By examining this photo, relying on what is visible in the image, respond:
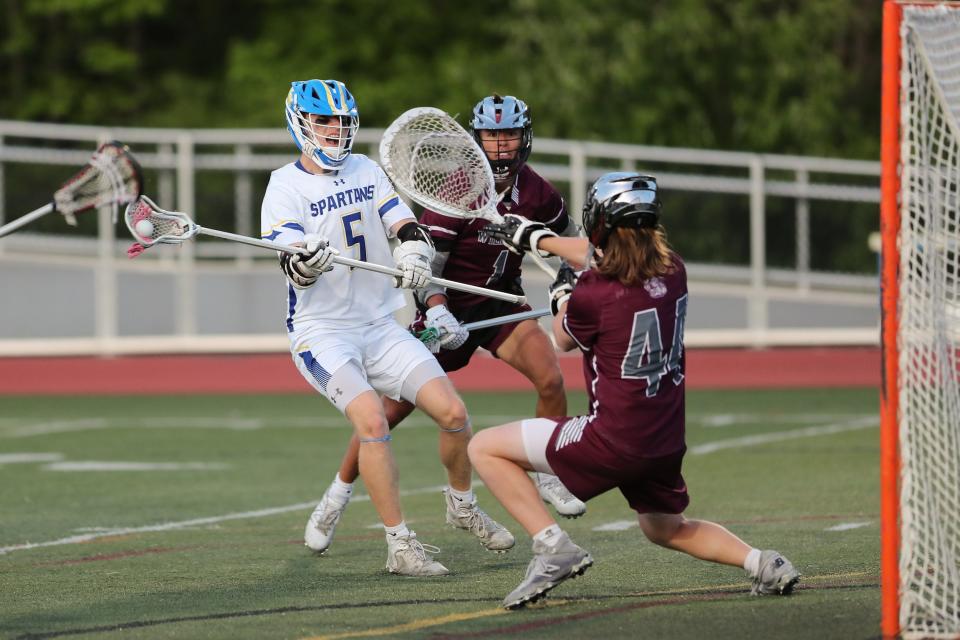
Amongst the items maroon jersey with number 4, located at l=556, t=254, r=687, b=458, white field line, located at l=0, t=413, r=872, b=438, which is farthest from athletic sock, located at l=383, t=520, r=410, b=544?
white field line, located at l=0, t=413, r=872, b=438

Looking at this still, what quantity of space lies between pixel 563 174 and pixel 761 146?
6470 millimetres

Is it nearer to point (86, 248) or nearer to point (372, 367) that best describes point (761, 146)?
point (86, 248)

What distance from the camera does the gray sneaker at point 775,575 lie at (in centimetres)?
643

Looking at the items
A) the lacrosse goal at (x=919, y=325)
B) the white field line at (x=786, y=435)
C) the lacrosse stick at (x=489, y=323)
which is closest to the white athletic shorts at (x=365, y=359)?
the lacrosse stick at (x=489, y=323)

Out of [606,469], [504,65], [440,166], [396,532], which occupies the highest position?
[504,65]

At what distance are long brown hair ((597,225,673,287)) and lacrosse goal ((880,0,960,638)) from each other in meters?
0.85

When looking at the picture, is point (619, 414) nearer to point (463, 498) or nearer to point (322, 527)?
point (463, 498)

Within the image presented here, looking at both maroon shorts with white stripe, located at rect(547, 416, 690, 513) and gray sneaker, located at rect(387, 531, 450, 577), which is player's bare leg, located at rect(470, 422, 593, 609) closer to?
maroon shorts with white stripe, located at rect(547, 416, 690, 513)

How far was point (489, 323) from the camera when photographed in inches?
333

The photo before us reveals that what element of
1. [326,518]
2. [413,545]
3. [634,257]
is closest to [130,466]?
[326,518]

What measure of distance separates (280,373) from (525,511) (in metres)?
12.8

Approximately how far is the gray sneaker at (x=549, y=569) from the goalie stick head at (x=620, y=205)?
1096mm

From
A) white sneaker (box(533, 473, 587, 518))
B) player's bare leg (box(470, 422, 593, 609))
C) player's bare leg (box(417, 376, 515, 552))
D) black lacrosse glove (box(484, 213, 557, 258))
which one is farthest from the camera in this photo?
white sneaker (box(533, 473, 587, 518))

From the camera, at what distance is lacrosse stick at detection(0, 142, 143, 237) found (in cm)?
608
